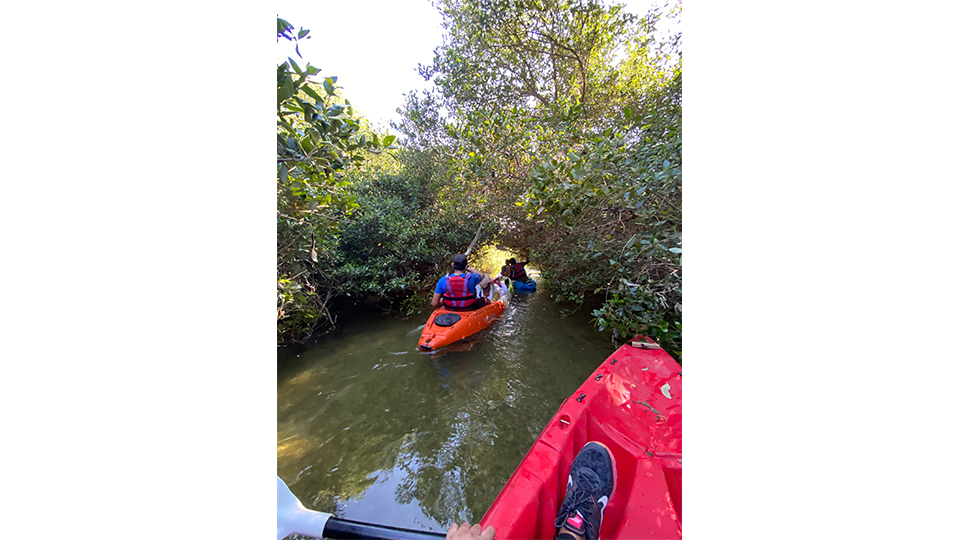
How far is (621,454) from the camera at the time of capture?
2127 mm

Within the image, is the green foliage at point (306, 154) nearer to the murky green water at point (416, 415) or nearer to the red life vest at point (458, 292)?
the murky green water at point (416, 415)

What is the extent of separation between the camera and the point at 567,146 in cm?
400

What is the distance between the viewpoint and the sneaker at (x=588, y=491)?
69.5 inches

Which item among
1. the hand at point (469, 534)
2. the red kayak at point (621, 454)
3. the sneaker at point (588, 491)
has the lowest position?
the sneaker at point (588, 491)

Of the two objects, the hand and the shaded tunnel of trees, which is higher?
the shaded tunnel of trees

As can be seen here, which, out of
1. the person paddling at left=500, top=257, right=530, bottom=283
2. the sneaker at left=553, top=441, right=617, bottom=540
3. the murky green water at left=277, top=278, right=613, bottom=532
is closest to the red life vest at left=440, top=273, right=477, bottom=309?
the murky green water at left=277, top=278, right=613, bottom=532

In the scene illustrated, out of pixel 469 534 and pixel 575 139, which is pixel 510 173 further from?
pixel 469 534

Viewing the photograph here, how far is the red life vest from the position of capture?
15.8 feet

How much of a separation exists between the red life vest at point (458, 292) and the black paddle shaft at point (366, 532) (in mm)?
3541

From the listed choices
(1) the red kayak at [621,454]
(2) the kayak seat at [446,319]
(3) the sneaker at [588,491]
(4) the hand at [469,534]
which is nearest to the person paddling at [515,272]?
(2) the kayak seat at [446,319]

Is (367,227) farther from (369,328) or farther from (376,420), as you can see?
(376,420)

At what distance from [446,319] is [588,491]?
10.3 feet

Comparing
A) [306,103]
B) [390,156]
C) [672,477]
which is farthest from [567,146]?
[390,156]

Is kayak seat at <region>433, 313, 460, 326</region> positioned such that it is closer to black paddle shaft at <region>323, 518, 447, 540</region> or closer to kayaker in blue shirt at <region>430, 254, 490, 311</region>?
kayaker in blue shirt at <region>430, 254, 490, 311</region>
